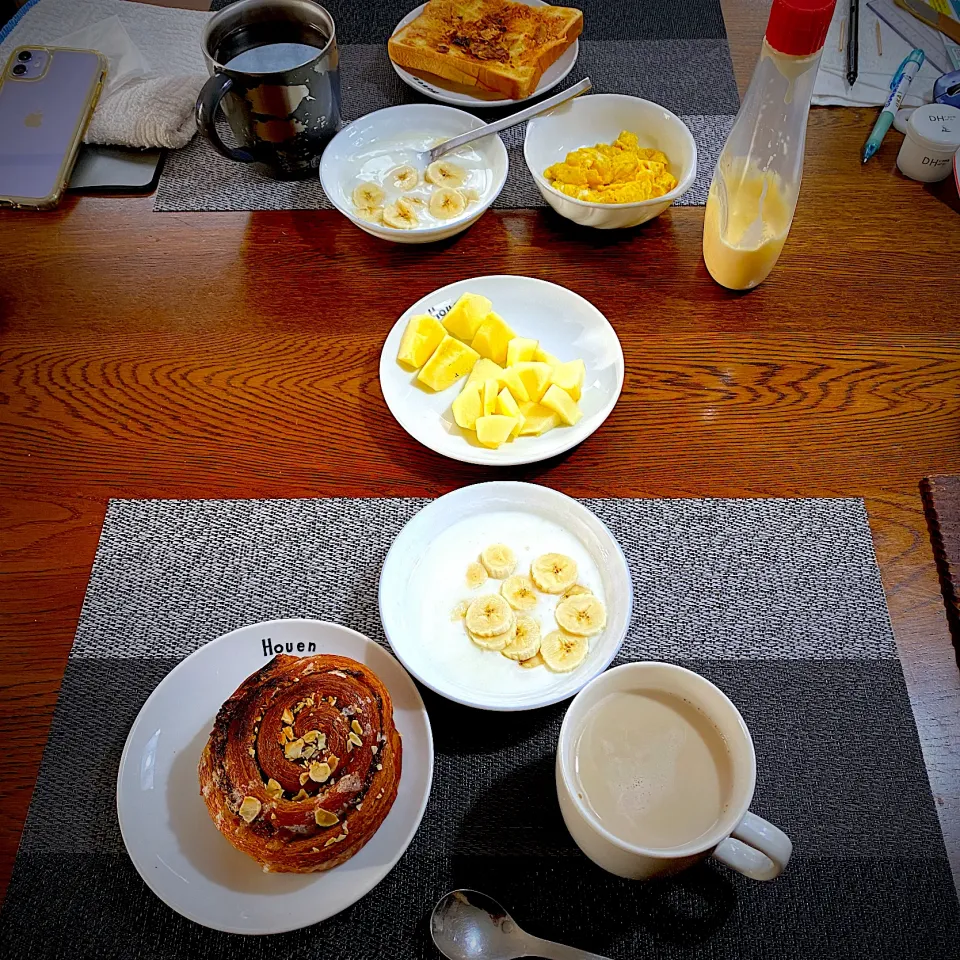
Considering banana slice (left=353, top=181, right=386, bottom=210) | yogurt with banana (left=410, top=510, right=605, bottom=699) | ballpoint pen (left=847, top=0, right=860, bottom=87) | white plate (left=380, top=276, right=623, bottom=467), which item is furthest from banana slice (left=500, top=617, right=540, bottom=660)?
ballpoint pen (left=847, top=0, right=860, bottom=87)

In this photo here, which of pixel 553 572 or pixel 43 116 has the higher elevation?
pixel 43 116

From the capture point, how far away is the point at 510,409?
1091 millimetres

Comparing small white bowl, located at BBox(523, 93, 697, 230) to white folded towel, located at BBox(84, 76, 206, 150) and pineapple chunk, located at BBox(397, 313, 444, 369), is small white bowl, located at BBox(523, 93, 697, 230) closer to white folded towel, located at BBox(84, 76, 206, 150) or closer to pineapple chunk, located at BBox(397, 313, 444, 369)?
pineapple chunk, located at BBox(397, 313, 444, 369)

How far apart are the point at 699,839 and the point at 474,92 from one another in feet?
4.26

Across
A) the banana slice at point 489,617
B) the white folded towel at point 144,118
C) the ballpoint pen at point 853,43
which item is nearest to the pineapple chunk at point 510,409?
the banana slice at point 489,617

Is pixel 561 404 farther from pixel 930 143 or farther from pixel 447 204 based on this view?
pixel 930 143

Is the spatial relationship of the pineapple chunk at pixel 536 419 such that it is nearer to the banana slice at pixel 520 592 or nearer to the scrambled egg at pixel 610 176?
the banana slice at pixel 520 592

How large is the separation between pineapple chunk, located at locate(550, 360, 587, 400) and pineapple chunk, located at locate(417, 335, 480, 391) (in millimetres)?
124

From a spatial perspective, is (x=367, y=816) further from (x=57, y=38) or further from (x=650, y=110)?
(x=57, y=38)

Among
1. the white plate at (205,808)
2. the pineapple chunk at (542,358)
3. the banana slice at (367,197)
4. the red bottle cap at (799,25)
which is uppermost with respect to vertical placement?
the red bottle cap at (799,25)

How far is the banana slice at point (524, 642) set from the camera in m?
0.93

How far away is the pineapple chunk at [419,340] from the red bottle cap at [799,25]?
1.77ft

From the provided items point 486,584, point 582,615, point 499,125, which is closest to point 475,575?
point 486,584

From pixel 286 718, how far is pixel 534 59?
120 centimetres
